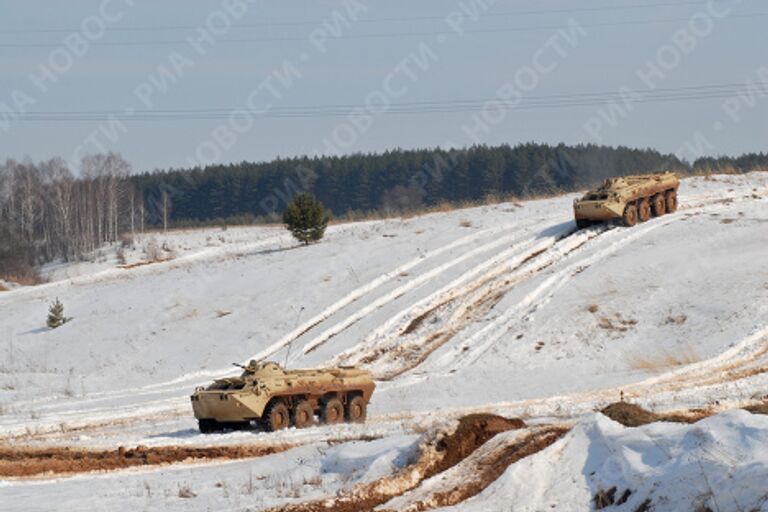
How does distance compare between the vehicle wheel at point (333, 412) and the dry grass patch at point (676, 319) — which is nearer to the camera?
the vehicle wheel at point (333, 412)

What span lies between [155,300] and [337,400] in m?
17.4

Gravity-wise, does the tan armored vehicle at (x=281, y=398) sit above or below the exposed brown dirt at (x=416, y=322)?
below

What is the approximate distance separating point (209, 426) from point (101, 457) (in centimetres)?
465

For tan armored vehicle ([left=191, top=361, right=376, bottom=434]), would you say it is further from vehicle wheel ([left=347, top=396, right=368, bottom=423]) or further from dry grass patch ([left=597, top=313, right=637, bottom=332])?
dry grass patch ([left=597, top=313, right=637, bottom=332])

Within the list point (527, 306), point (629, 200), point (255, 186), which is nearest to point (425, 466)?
point (527, 306)

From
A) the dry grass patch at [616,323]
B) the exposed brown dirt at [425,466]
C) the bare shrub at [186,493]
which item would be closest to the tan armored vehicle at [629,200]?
the dry grass patch at [616,323]

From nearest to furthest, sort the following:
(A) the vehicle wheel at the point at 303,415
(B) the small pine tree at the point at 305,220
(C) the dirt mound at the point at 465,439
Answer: (C) the dirt mound at the point at 465,439 → (A) the vehicle wheel at the point at 303,415 → (B) the small pine tree at the point at 305,220

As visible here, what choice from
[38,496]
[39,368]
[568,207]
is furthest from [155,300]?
[38,496]

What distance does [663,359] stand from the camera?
86.6 ft

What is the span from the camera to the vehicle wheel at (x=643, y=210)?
38219 millimetres

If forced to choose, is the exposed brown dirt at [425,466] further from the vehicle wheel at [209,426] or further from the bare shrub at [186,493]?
the vehicle wheel at [209,426]

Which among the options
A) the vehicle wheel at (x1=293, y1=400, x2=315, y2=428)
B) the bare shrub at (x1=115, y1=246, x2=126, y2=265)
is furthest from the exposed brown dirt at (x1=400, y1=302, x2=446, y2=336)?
the bare shrub at (x1=115, y1=246, x2=126, y2=265)

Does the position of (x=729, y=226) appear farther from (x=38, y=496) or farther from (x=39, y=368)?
(x=38, y=496)

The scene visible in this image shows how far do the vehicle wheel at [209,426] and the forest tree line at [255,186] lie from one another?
42.1 metres
